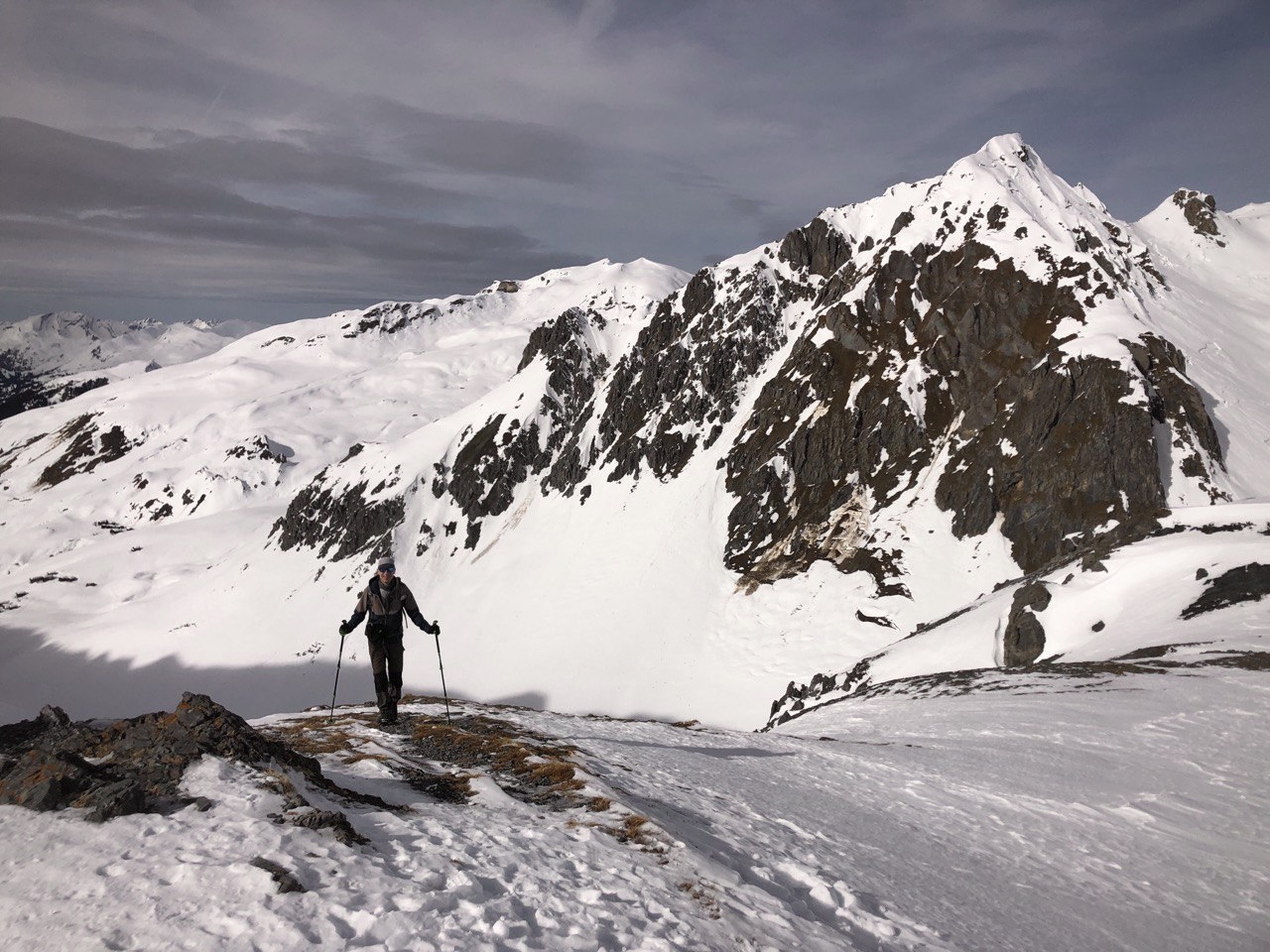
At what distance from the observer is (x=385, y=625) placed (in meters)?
13.9

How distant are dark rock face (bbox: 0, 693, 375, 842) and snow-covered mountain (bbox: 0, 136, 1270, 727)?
99.6 feet

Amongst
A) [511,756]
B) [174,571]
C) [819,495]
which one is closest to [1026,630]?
[511,756]

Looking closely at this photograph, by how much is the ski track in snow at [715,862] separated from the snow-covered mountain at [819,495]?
1915 centimetres

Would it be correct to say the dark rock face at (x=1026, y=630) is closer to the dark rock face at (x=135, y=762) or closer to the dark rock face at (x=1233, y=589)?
the dark rock face at (x=1233, y=589)

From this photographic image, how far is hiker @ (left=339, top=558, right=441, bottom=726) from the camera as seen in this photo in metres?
13.7

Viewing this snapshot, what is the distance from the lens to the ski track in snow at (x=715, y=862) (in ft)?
16.2

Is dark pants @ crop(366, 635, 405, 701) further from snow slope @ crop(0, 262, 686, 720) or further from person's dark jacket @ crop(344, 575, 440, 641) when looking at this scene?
snow slope @ crop(0, 262, 686, 720)

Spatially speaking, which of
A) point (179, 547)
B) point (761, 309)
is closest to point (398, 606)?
point (761, 309)

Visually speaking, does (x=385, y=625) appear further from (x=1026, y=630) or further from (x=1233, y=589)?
(x=1233, y=589)

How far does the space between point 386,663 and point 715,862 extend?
9.54 m

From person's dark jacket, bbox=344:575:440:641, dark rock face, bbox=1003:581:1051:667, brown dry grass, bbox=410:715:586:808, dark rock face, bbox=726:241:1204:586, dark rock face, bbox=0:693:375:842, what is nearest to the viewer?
dark rock face, bbox=0:693:375:842

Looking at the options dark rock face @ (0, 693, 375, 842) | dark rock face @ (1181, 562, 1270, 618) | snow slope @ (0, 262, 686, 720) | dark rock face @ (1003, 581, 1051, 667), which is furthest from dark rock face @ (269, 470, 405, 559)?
dark rock face @ (0, 693, 375, 842)

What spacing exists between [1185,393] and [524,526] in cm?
7542

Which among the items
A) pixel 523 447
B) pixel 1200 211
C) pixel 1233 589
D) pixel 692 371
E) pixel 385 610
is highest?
pixel 1200 211
